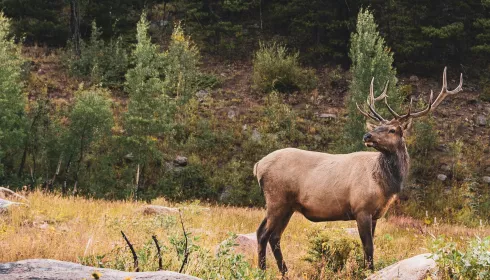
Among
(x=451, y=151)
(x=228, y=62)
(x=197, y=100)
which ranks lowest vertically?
(x=451, y=151)

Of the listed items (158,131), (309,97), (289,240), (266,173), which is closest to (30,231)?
(266,173)

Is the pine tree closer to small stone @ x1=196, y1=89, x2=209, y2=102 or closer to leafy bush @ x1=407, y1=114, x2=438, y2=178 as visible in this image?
small stone @ x1=196, y1=89, x2=209, y2=102

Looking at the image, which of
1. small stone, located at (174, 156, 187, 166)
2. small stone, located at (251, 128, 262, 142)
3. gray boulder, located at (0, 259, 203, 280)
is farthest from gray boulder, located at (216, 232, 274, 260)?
small stone, located at (251, 128, 262, 142)

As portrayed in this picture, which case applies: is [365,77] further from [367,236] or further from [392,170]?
[367,236]

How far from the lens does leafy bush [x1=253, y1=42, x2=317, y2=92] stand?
3094cm

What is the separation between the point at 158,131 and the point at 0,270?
19.4 m

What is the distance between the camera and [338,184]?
7352mm

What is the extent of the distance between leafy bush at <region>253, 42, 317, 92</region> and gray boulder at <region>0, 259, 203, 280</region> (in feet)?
89.9

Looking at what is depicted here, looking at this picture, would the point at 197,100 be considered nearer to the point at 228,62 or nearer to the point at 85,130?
the point at 228,62

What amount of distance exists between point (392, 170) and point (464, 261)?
8.40 feet

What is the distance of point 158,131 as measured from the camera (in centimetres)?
2234

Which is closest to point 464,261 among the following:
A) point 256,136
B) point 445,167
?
point 445,167

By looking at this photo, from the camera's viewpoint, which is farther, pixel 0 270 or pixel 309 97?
pixel 309 97

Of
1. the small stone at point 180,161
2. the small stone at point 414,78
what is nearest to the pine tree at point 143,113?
the small stone at point 180,161
